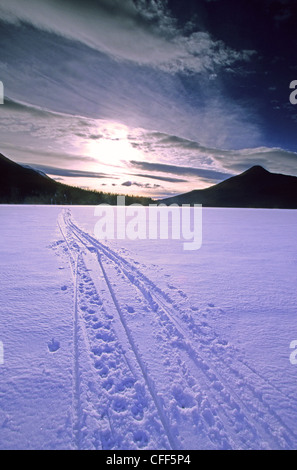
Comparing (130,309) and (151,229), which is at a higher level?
(151,229)

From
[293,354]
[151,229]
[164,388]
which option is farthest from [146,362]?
[151,229]

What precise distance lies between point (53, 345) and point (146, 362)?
1509mm

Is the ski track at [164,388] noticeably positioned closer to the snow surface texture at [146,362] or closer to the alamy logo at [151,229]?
the snow surface texture at [146,362]

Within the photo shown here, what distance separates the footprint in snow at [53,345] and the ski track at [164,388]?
27 cm

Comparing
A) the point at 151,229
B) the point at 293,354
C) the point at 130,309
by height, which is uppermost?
the point at 151,229

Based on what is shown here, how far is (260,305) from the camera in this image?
500 cm

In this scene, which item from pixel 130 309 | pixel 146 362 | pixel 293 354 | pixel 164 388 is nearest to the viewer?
pixel 164 388

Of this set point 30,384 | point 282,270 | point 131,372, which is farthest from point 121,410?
point 282,270

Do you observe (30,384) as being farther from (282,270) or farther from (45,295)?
(282,270)

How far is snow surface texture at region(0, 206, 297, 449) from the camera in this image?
2.23m

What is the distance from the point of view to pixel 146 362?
3.08 metres

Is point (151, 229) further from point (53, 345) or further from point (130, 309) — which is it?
point (53, 345)

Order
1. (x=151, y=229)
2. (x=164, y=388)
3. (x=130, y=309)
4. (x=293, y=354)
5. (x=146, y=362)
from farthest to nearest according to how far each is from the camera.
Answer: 1. (x=151, y=229)
2. (x=130, y=309)
3. (x=293, y=354)
4. (x=146, y=362)
5. (x=164, y=388)

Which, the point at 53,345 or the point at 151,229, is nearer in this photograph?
the point at 53,345
